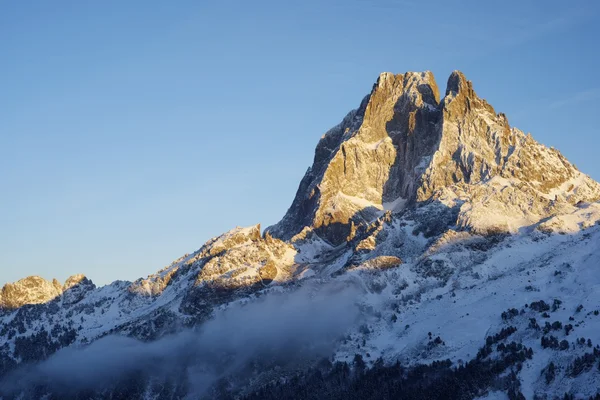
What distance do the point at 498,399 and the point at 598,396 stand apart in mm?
23794

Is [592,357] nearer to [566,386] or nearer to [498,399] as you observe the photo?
[566,386]

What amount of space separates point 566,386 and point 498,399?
49.9 ft

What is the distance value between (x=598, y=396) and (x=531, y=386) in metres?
19.3

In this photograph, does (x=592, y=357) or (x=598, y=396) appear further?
(x=592, y=357)

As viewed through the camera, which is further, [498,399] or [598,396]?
[498,399]

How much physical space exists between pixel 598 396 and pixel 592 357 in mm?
16255

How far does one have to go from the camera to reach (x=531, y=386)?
19912cm

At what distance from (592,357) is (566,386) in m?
9.86

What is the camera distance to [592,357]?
7766 inches

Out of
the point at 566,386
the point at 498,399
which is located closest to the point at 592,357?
the point at 566,386

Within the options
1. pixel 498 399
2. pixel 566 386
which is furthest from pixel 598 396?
pixel 498 399

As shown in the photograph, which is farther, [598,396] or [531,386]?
[531,386]

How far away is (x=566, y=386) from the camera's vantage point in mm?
193250

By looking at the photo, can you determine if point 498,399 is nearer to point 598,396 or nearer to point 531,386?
point 531,386
